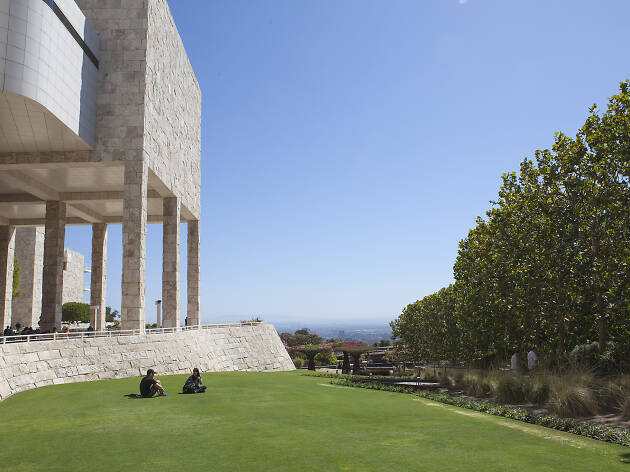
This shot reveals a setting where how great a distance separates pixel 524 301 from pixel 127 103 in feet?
82.1

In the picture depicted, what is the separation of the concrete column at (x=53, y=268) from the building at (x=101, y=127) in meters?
0.08

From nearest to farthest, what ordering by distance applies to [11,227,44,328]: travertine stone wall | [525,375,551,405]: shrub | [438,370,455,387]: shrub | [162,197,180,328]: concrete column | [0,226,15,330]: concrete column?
[525,375,551,405]: shrub
[438,370,455,387]: shrub
[162,197,180,328]: concrete column
[0,226,15,330]: concrete column
[11,227,44,328]: travertine stone wall

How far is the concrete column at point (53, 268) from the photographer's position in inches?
1519

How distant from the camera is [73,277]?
83188 mm

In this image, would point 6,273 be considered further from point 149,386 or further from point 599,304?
point 599,304

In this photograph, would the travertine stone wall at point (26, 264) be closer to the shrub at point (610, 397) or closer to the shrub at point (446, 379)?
the shrub at point (446, 379)

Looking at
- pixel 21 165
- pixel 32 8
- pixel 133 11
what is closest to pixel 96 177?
pixel 21 165

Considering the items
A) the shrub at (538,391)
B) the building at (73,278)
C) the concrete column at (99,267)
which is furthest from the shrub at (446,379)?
the building at (73,278)

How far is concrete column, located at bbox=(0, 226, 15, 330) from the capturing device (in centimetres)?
4791

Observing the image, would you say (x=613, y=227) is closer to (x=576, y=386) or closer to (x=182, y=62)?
(x=576, y=386)

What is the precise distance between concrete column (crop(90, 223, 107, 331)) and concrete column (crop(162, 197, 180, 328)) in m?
9.22

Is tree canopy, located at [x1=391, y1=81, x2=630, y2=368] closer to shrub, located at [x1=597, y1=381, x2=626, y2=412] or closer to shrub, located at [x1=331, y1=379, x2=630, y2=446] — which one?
shrub, located at [x1=597, y1=381, x2=626, y2=412]

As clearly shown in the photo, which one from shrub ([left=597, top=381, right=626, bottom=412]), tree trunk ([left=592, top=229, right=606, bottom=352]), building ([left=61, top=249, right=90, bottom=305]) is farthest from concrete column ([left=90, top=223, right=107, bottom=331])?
shrub ([left=597, top=381, right=626, bottom=412])

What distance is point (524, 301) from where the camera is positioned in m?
24.6
